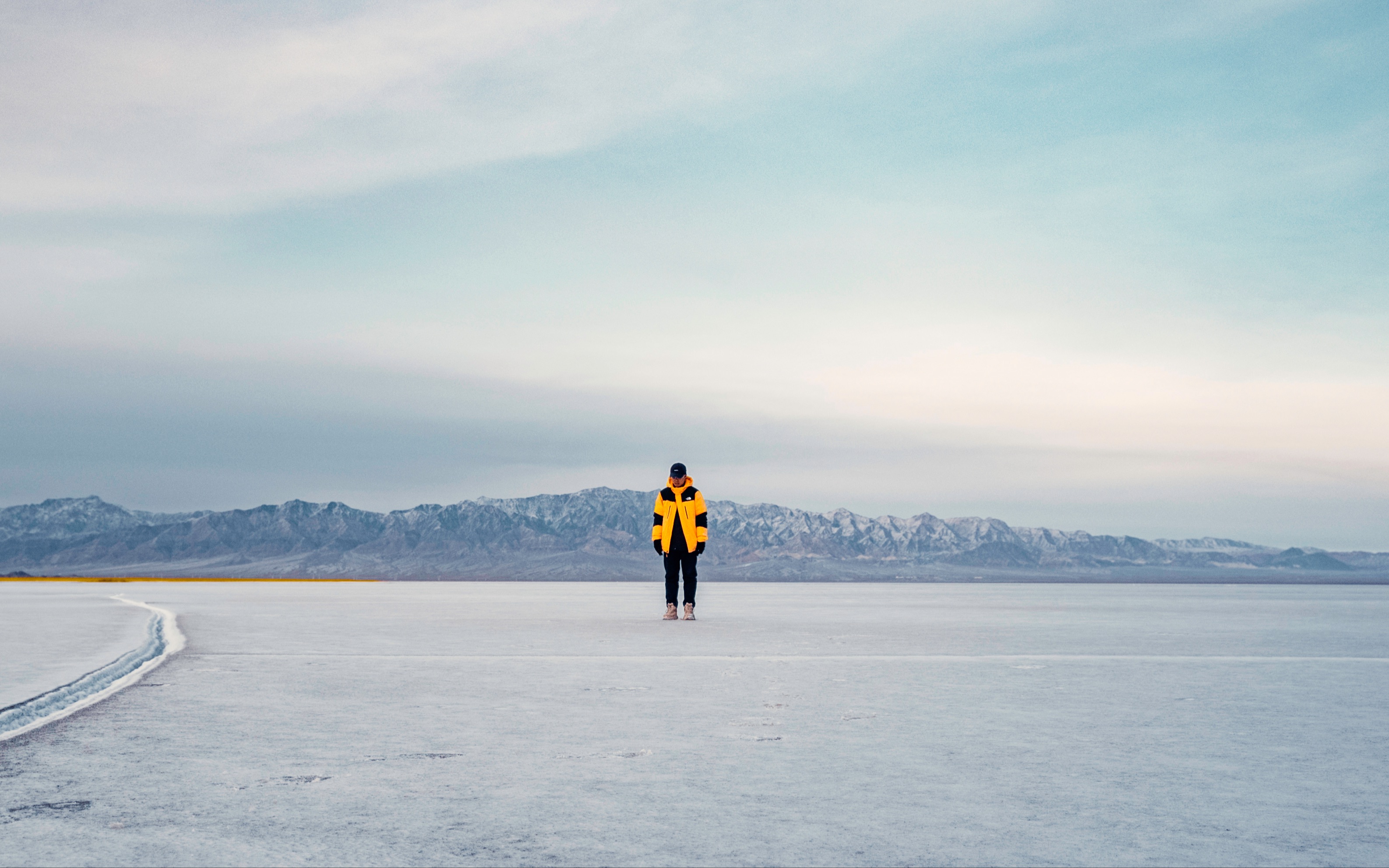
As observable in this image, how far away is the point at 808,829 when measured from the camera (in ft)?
16.4

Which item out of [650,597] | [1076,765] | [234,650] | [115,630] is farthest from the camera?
[650,597]

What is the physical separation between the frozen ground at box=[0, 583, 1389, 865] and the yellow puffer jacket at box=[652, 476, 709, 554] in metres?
5.32

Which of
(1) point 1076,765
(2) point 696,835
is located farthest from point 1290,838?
(2) point 696,835

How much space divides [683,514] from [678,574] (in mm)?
1376

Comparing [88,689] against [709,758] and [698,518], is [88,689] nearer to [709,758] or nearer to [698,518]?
[709,758]

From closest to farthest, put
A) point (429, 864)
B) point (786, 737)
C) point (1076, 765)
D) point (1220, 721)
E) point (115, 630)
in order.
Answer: point (429, 864) → point (1076, 765) → point (786, 737) → point (1220, 721) → point (115, 630)

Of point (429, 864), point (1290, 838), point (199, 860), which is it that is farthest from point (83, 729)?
point (1290, 838)

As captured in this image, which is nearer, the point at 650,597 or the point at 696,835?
the point at 696,835

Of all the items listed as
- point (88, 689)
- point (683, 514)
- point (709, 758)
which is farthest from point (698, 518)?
point (709, 758)

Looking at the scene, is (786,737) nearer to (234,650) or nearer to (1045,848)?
(1045,848)

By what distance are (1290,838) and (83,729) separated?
263 inches

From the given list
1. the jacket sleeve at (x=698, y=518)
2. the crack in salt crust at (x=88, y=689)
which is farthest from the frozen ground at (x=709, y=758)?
the jacket sleeve at (x=698, y=518)

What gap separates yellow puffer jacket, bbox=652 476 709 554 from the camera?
65.3 ft

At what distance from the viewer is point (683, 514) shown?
19984 mm
